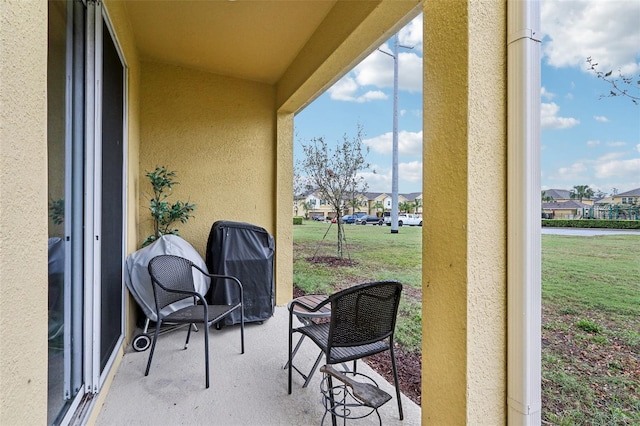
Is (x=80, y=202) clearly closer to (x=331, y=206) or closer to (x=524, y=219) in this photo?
(x=524, y=219)

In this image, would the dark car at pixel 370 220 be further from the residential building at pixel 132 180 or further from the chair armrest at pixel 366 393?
the chair armrest at pixel 366 393

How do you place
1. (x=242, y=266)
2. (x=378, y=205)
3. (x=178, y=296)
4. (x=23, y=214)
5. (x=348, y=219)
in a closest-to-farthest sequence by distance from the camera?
(x=23, y=214)
(x=178, y=296)
(x=242, y=266)
(x=378, y=205)
(x=348, y=219)

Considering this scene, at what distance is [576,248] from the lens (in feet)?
4.62

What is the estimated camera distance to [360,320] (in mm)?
1936

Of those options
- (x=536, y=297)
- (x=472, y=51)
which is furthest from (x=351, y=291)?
(x=472, y=51)

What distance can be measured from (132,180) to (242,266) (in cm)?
140

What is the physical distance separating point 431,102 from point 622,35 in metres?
0.71

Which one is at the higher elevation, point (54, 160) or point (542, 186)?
point (54, 160)

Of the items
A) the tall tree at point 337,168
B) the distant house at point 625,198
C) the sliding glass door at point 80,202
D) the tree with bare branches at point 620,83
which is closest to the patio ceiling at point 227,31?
the sliding glass door at point 80,202

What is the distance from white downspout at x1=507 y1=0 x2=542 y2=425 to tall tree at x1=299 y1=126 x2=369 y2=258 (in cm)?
425

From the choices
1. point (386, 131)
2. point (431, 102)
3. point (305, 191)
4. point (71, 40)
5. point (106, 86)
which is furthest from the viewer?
point (305, 191)

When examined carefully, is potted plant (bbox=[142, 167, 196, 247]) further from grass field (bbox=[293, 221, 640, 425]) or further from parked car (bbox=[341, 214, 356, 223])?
grass field (bbox=[293, 221, 640, 425])

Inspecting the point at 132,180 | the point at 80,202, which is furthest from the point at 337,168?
the point at 80,202

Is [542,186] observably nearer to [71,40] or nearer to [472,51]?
[472,51]
